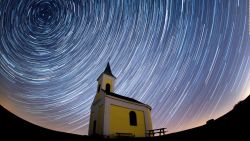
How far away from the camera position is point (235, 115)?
334cm

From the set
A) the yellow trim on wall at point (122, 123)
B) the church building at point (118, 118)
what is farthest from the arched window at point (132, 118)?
the yellow trim on wall at point (122, 123)

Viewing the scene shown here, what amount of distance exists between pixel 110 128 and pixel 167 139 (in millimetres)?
10986

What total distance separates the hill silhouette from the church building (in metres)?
10.4

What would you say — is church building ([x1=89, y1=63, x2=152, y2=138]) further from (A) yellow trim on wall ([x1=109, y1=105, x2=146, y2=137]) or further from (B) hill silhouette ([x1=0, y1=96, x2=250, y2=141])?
(B) hill silhouette ([x1=0, y1=96, x2=250, y2=141])

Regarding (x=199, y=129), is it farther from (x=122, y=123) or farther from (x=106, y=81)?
(x=106, y=81)

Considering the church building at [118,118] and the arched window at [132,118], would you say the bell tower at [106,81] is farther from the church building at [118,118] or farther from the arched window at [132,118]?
the arched window at [132,118]

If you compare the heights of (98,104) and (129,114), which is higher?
(98,104)

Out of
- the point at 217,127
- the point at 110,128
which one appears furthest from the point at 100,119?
the point at 217,127

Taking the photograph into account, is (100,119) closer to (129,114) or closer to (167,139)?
(129,114)

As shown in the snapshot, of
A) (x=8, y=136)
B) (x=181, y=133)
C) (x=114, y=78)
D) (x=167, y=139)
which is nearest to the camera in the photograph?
(x=8, y=136)

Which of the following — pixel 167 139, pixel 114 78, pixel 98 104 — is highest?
pixel 114 78

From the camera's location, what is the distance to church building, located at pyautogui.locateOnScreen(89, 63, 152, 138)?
16719 mm

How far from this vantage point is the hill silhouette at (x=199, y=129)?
128 inches

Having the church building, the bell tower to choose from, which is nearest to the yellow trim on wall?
the church building
